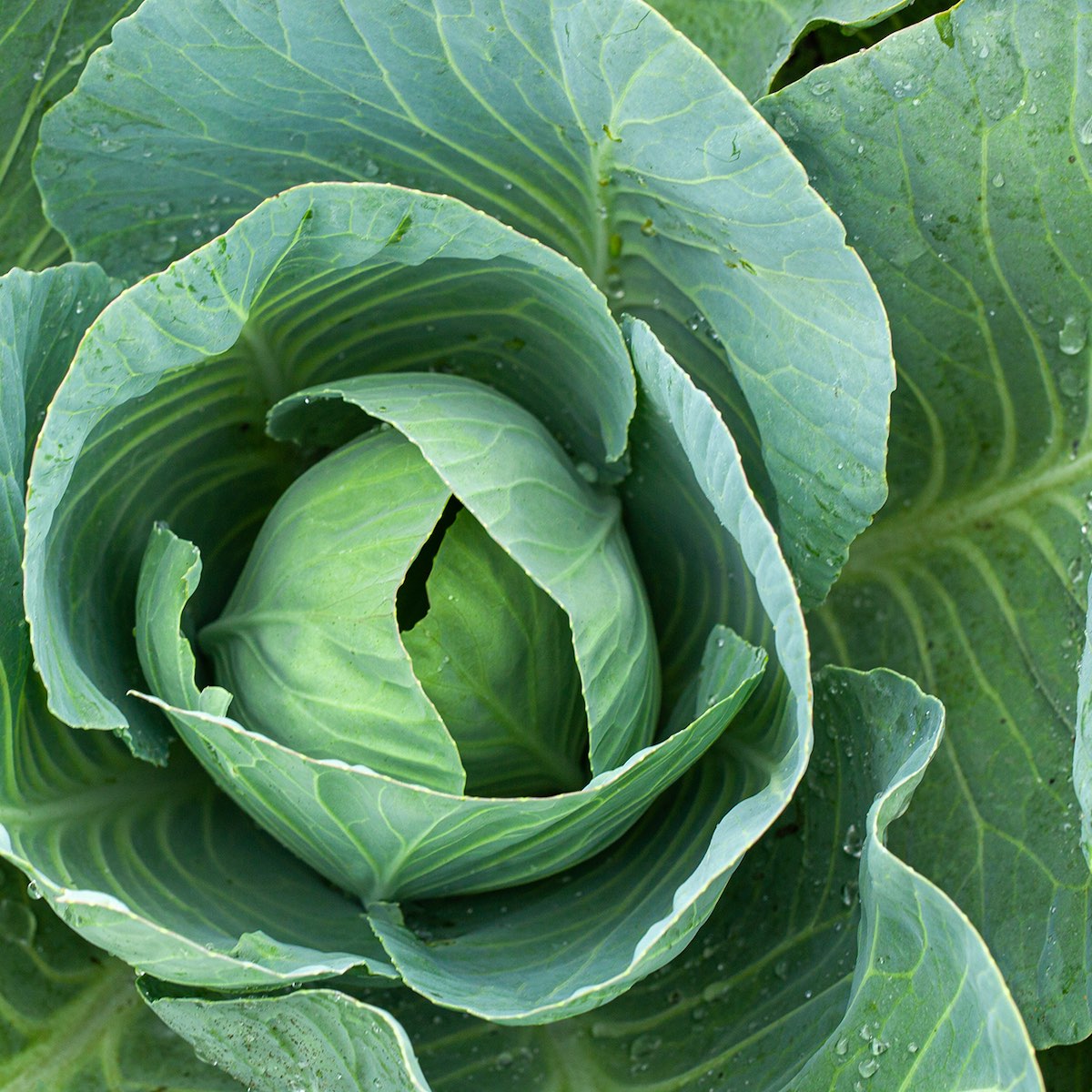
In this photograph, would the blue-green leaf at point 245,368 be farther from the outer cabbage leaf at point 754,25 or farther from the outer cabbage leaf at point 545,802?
the outer cabbage leaf at point 754,25

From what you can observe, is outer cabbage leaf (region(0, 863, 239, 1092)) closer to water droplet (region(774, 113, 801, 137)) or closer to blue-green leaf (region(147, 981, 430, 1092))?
blue-green leaf (region(147, 981, 430, 1092))

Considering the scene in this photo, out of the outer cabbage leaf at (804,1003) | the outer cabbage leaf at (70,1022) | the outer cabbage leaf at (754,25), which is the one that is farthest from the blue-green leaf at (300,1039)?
the outer cabbage leaf at (754,25)

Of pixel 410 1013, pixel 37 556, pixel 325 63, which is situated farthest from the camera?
pixel 410 1013

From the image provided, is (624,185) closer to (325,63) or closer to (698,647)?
(325,63)

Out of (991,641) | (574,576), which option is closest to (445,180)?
(574,576)

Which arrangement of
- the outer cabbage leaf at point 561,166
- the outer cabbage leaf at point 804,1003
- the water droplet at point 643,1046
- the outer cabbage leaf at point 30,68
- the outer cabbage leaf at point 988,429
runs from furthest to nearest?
the outer cabbage leaf at point 30,68, the water droplet at point 643,1046, the outer cabbage leaf at point 988,429, the outer cabbage leaf at point 561,166, the outer cabbage leaf at point 804,1003

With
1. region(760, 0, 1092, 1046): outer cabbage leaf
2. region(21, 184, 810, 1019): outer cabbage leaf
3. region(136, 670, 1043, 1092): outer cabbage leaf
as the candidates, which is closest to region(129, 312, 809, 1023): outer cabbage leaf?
region(21, 184, 810, 1019): outer cabbage leaf
